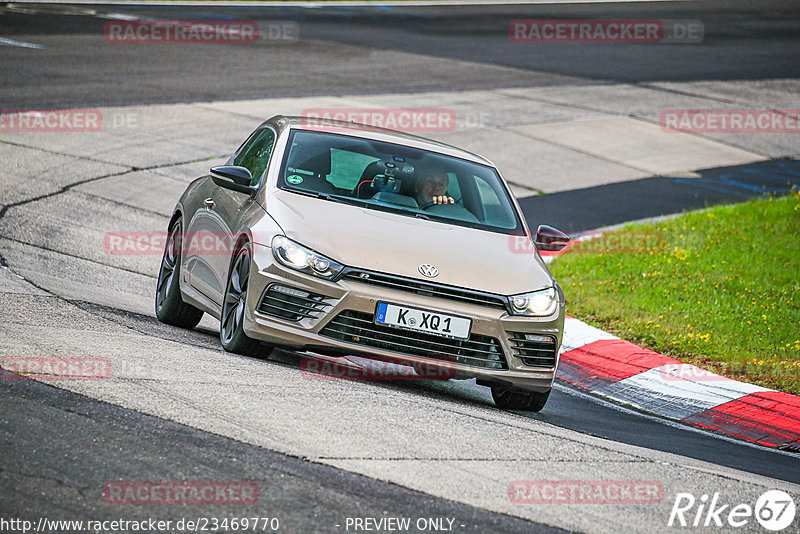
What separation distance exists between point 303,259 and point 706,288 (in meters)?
5.82

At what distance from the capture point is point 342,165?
8.15 m

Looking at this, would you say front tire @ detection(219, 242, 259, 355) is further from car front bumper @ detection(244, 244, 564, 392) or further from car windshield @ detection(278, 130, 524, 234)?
car windshield @ detection(278, 130, 524, 234)

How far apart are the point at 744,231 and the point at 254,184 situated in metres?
7.79

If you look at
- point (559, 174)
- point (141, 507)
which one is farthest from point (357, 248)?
point (559, 174)

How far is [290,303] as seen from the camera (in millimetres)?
7062

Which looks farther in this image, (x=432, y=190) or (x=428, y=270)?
(x=432, y=190)

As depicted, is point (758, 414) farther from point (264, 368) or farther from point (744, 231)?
point (744, 231)

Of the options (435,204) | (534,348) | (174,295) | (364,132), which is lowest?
(174,295)

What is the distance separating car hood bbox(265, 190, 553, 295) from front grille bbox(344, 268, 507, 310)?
1.4 inches

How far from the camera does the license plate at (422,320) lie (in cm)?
700

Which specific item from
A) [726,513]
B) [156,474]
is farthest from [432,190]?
[156,474]

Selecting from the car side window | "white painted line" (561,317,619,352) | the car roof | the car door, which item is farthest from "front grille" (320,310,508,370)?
"white painted line" (561,317,619,352)

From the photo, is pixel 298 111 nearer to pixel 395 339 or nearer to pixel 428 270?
pixel 428 270

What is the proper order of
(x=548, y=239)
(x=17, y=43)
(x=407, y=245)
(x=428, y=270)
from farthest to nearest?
1. (x=17, y=43)
2. (x=548, y=239)
3. (x=407, y=245)
4. (x=428, y=270)
